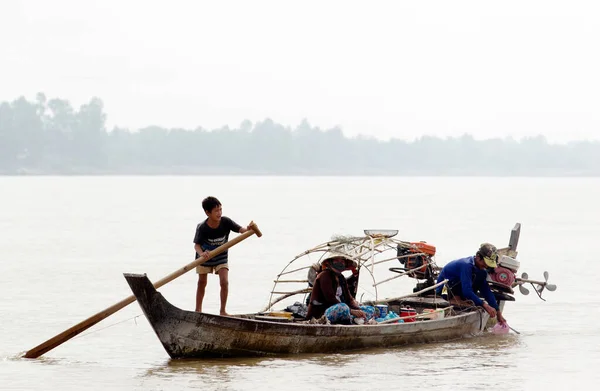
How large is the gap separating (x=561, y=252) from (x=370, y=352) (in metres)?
20.7

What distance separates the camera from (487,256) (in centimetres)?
1233

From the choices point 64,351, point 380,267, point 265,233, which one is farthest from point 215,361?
point 265,233

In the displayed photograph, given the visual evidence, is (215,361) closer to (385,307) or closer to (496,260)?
(385,307)

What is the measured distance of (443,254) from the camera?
29.4m

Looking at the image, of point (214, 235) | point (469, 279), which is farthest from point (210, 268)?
point (469, 279)

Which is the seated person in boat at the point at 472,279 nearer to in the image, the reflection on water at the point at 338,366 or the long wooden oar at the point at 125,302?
the reflection on water at the point at 338,366

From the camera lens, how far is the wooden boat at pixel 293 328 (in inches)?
412

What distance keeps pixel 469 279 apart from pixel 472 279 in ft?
0.88

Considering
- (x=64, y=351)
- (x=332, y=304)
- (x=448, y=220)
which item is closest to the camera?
(x=332, y=304)

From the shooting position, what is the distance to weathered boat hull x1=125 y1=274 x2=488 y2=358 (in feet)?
34.1

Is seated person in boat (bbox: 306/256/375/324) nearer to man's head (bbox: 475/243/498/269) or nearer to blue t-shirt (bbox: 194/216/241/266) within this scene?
blue t-shirt (bbox: 194/216/241/266)

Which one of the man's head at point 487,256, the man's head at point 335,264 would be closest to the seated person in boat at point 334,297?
the man's head at point 335,264

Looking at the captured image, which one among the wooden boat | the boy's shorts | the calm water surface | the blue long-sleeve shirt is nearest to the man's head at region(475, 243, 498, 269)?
the blue long-sleeve shirt

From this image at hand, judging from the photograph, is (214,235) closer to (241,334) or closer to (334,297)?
(241,334)
